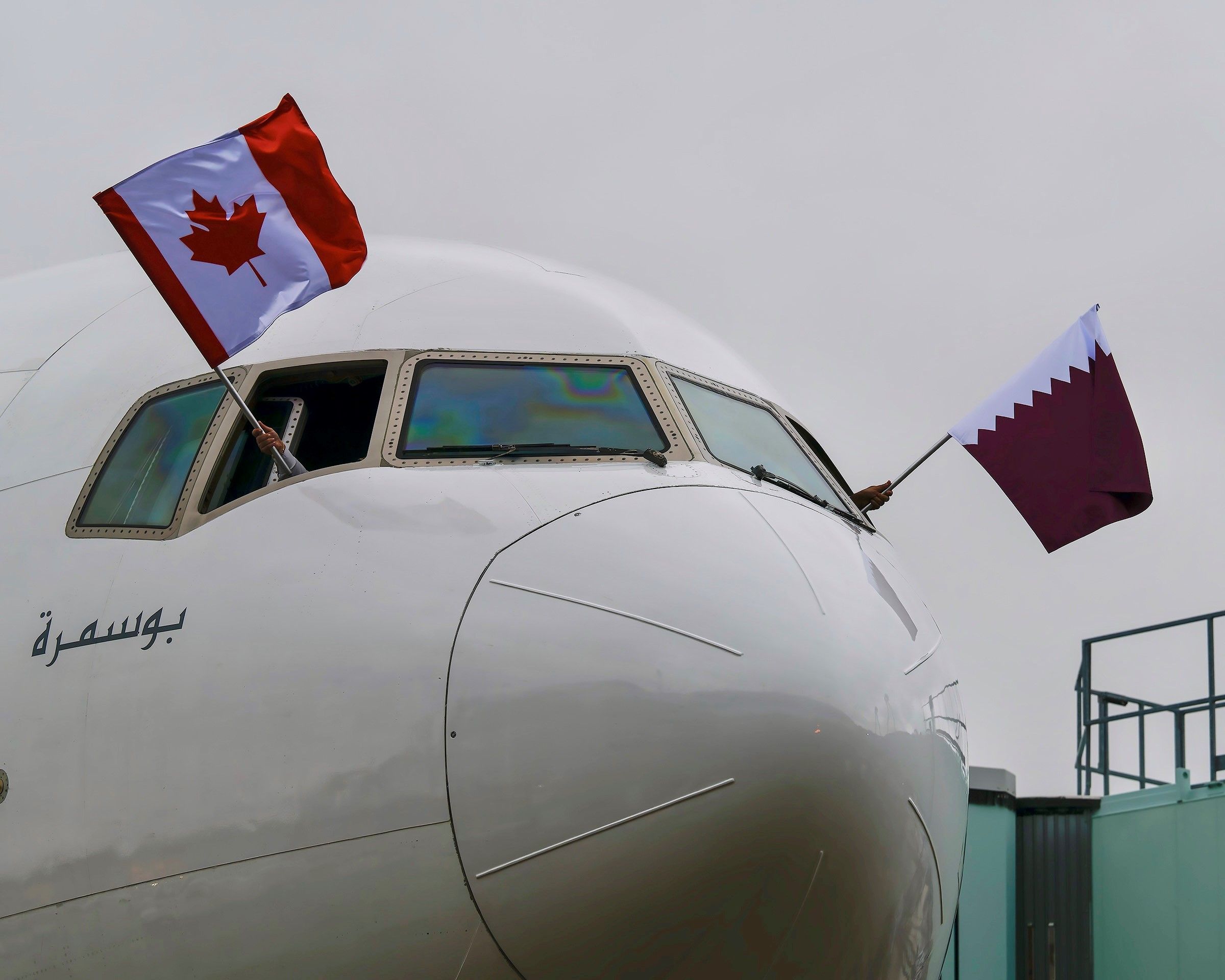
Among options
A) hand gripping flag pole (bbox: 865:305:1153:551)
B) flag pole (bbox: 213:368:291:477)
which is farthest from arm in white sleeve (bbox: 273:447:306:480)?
hand gripping flag pole (bbox: 865:305:1153:551)

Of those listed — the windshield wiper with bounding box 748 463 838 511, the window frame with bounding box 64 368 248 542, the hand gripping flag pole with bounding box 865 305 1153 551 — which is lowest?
the window frame with bounding box 64 368 248 542

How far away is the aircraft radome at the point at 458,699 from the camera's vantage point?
555 cm

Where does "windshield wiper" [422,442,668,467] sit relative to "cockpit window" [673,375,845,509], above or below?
below

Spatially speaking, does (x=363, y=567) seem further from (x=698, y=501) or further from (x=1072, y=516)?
(x=1072, y=516)

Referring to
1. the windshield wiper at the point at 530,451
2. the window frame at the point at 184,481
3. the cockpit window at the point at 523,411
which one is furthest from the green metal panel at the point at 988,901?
the window frame at the point at 184,481

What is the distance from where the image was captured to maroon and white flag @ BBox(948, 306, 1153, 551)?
10.7 metres

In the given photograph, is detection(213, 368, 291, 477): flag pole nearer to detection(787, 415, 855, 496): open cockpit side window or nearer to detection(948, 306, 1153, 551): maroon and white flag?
detection(787, 415, 855, 496): open cockpit side window

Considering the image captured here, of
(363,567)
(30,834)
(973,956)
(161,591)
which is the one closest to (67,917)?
(30,834)

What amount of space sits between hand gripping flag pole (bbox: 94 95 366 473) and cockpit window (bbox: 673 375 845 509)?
6.30 ft

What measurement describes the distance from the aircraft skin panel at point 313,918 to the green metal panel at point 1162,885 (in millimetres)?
13332

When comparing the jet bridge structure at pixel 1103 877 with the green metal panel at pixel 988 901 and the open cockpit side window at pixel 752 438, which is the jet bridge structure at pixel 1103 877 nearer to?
Answer: the green metal panel at pixel 988 901

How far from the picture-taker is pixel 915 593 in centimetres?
758

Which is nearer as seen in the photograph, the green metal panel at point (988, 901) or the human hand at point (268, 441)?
the human hand at point (268, 441)

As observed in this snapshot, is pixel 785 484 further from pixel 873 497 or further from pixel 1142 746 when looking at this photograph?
pixel 1142 746
